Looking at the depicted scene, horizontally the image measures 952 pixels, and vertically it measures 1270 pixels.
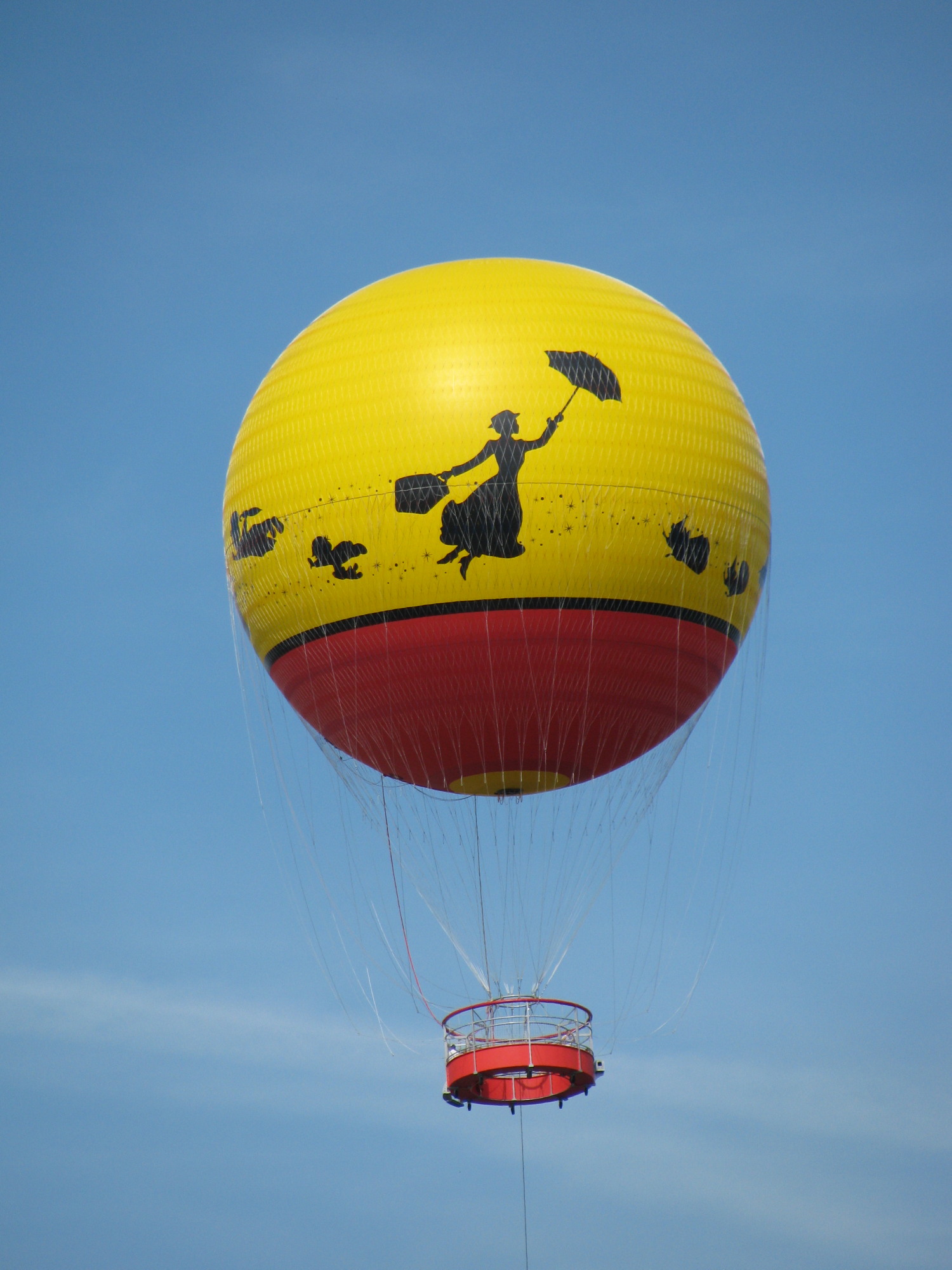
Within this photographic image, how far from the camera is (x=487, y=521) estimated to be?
23.7 metres

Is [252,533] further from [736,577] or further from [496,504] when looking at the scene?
[736,577]

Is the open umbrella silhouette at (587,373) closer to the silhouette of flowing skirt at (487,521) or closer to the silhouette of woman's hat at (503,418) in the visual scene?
the silhouette of woman's hat at (503,418)

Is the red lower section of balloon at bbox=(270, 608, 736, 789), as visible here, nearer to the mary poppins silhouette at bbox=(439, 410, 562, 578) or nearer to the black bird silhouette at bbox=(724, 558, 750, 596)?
the black bird silhouette at bbox=(724, 558, 750, 596)

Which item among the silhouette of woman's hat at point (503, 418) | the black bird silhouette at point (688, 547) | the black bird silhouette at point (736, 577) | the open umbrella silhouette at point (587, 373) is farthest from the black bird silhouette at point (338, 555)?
the black bird silhouette at point (736, 577)

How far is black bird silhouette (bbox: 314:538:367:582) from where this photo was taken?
79.7 feet

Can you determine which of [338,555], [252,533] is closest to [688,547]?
[338,555]

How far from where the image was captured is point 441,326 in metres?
24.4

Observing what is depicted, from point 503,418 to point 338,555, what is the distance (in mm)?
2724

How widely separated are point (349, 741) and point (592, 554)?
15.2 feet

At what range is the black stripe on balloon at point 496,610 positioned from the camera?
954 inches

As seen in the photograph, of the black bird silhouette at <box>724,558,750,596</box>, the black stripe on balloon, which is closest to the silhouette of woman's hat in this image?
the black stripe on balloon

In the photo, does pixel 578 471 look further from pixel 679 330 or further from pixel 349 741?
pixel 349 741

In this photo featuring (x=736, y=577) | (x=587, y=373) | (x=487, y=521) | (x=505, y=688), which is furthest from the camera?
(x=736, y=577)

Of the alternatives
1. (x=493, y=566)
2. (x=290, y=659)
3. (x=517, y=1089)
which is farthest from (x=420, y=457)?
(x=517, y=1089)
